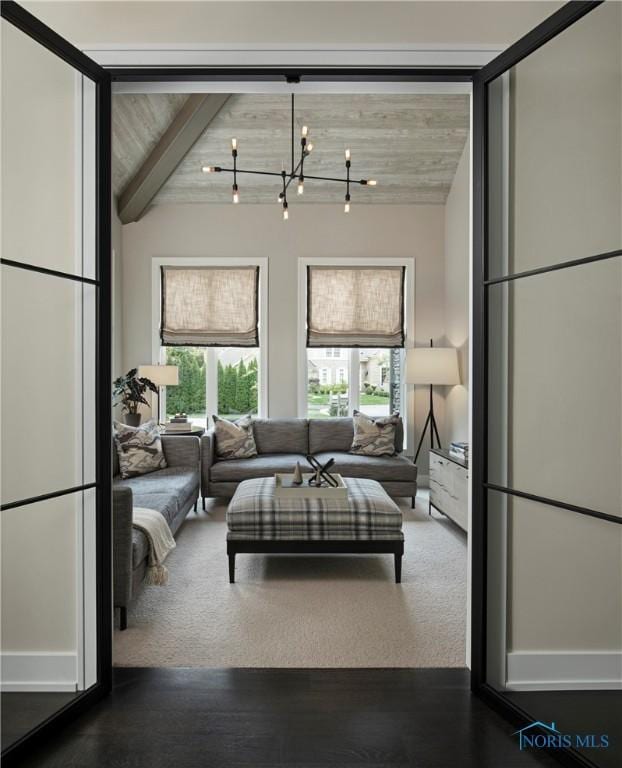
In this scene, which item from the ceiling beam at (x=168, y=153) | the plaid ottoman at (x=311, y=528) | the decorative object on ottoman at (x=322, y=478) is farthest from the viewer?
the ceiling beam at (x=168, y=153)

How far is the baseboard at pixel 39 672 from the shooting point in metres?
2.12

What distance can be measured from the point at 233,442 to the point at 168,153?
A: 9.76 feet

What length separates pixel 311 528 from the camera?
141 inches

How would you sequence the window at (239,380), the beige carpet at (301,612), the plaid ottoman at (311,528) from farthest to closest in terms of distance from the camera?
the window at (239,380)
the plaid ottoman at (311,528)
the beige carpet at (301,612)

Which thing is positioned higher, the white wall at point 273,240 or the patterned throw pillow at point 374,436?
the white wall at point 273,240

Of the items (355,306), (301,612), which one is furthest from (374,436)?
(301,612)

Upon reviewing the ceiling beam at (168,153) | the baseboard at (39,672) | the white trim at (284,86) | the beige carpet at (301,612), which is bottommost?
the beige carpet at (301,612)

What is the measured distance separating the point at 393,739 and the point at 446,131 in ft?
17.6

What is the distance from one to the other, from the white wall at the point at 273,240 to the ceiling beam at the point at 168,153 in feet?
0.85

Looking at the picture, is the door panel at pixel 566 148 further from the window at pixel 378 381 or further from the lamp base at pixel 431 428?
the window at pixel 378 381

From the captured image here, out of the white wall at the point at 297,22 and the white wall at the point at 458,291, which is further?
the white wall at the point at 458,291

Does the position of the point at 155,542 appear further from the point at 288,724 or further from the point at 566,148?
the point at 566,148

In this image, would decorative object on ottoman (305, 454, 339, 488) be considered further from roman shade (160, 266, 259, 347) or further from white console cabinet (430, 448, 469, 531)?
roman shade (160, 266, 259, 347)

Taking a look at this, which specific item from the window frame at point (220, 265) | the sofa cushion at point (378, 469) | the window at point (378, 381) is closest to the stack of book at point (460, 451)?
the sofa cushion at point (378, 469)
